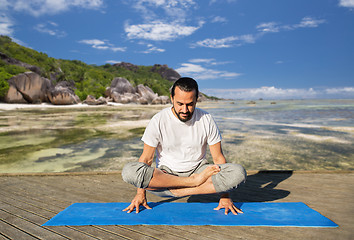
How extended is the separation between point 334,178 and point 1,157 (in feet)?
28.0

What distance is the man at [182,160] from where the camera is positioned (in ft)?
8.03

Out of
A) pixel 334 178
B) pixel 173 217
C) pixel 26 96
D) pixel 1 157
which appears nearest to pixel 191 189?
pixel 173 217

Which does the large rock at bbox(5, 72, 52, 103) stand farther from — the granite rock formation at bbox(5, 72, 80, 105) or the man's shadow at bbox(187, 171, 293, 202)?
the man's shadow at bbox(187, 171, 293, 202)

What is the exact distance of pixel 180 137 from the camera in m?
2.72

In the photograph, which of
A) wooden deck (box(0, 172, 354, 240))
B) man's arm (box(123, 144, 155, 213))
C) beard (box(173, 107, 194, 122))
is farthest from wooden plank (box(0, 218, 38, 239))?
beard (box(173, 107, 194, 122))

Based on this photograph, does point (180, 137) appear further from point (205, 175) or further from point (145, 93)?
point (145, 93)

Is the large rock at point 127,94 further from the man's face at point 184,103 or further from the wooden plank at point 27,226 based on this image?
the man's face at point 184,103

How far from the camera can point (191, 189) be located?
265 centimetres

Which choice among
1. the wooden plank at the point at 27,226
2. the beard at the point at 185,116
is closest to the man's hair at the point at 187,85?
the beard at the point at 185,116

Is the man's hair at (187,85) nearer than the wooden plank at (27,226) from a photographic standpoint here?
No

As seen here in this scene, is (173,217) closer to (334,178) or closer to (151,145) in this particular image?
(151,145)

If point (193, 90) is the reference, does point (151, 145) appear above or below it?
below

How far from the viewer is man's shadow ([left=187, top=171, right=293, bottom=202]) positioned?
3.19 m

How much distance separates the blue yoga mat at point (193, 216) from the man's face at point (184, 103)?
108cm
